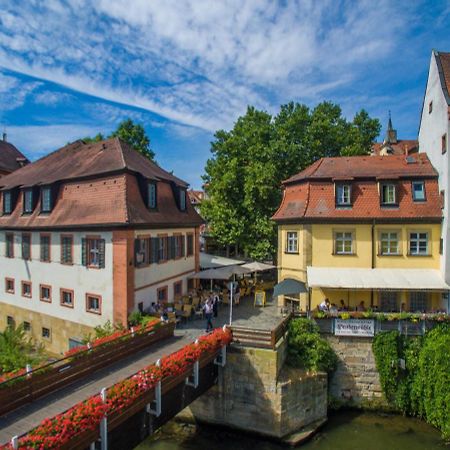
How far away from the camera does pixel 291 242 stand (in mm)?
21281

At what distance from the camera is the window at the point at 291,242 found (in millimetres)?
21016

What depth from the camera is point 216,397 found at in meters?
14.9

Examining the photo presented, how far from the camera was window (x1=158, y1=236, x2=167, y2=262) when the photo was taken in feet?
65.8

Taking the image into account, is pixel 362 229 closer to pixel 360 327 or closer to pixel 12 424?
pixel 360 327

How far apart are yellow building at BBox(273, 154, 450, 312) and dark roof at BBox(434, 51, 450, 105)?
412 cm

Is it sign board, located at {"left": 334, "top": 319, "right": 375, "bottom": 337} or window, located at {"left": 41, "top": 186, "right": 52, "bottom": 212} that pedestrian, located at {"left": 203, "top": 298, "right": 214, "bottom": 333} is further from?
window, located at {"left": 41, "top": 186, "right": 52, "bottom": 212}

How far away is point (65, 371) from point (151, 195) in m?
11.0

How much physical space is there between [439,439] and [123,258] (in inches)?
602

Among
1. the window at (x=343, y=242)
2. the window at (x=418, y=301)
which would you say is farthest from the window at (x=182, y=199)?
the window at (x=418, y=301)

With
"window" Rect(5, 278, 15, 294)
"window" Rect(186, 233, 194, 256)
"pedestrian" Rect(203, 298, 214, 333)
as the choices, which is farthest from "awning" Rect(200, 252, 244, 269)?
"window" Rect(5, 278, 15, 294)

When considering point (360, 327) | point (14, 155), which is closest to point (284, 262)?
point (360, 327)

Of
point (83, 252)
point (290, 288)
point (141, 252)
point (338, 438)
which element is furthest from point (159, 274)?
point (338, 438)

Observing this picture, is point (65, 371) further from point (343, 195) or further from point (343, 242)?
point (343, 195)

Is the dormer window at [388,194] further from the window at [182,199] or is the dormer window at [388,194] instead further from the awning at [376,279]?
the window at [182,199]
